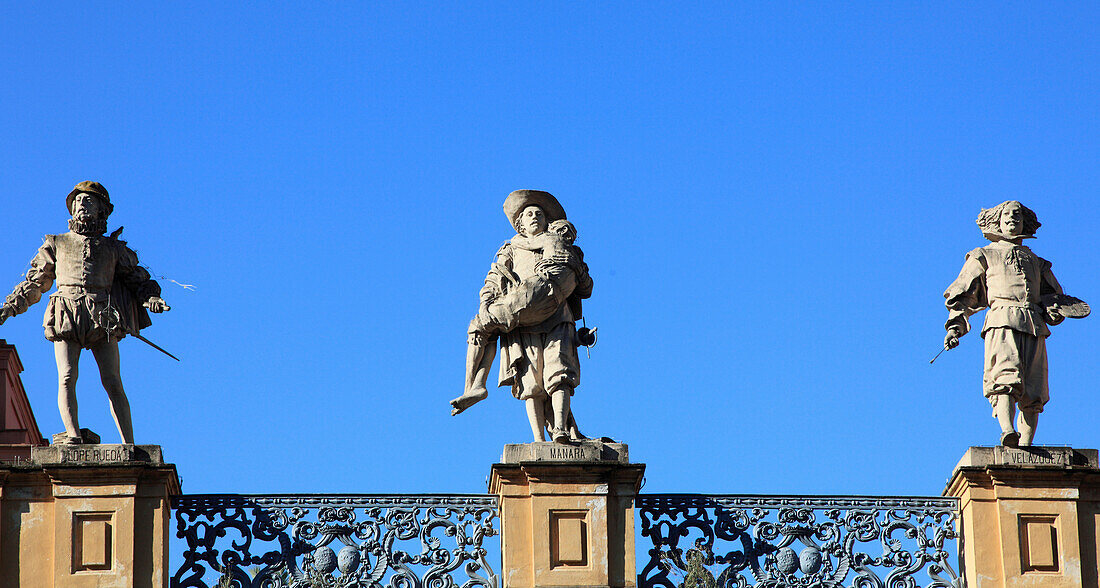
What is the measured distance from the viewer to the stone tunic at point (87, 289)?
54.7 feet

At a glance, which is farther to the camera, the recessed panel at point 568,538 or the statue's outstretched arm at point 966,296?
the statue's outstretched arm at point 966,296

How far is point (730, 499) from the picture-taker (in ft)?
55.1

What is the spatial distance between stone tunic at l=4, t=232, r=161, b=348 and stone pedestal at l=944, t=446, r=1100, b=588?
6398 mm

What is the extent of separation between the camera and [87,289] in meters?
16.8

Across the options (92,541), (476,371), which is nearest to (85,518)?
(92,541)

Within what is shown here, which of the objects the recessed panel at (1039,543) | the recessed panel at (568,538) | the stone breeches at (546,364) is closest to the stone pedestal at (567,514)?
the recessed panel at (568,538)

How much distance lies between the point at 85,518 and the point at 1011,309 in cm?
709

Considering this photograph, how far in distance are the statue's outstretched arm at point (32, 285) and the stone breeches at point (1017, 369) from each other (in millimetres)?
7138

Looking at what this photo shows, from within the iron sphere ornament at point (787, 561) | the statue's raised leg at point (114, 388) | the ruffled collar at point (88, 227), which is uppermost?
the ruffled collar at point (88, 227)

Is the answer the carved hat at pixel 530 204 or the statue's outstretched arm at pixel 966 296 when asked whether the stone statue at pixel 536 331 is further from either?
the statue's outstretched arm at pixel 966 296

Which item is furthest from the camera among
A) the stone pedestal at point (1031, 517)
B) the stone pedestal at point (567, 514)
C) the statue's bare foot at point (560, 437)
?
the statue's bare foot at point (560, 437)

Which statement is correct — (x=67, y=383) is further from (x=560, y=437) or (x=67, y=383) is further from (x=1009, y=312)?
(x=1009, y=312)

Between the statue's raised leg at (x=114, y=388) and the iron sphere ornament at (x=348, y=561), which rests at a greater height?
the statue's raised leg at (x=114, y=388)

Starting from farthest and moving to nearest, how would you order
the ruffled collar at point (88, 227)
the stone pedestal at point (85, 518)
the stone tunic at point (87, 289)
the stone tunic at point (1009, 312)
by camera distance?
the ruffled collar at point (88, 227) < the stone tunic at point (1009, 312) < the stone tunic at point (87, 289) < the stone pedestal at point (85, 518)
